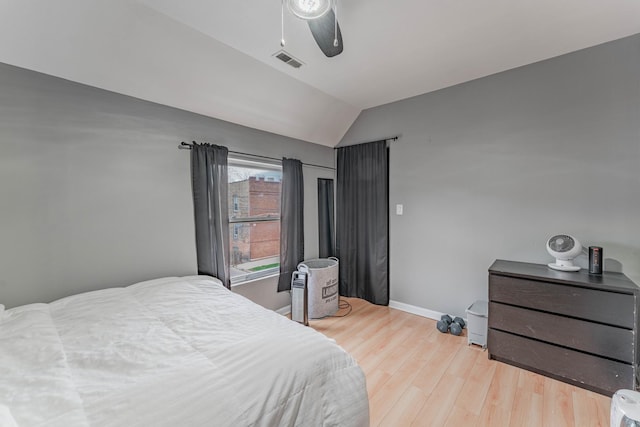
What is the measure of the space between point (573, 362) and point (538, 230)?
1040 millimetres

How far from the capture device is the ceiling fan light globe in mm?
1134

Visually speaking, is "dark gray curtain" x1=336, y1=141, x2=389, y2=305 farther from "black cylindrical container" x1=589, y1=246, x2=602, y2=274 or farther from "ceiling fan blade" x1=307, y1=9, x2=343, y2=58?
"ceiling fan blade" x1=307, y1=9, x2=343, y2=58

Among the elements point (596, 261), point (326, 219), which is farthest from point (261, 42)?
point (596, 261)

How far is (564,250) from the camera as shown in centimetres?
200

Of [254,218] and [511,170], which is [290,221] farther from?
[511,170]

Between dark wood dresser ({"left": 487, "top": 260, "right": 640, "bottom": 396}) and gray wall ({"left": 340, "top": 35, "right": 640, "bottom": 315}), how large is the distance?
16.1 inches

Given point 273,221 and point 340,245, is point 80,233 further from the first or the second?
point 340,245

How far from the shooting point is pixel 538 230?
2.29 metres

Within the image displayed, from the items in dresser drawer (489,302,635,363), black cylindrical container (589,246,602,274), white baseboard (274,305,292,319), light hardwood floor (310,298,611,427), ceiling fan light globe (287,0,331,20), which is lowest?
light hardwood floor (310,298,611,427)

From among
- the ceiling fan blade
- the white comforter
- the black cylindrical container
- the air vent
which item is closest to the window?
the air vent

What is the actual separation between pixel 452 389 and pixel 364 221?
1975mm

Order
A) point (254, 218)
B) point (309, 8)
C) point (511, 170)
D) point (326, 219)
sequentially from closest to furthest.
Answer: point (309, 8)
point (511, 170)
point (254, 218)
point (326, 219)

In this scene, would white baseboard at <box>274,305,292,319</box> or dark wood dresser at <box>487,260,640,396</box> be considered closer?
dark wood dresser at <box>487,260,640,396</box>

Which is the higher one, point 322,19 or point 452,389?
point 322,19
